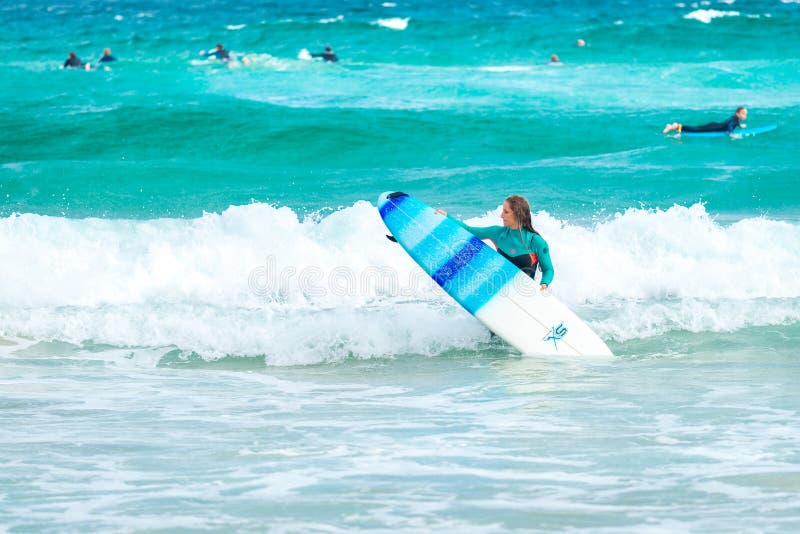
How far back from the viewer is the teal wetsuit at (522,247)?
788 centimetres

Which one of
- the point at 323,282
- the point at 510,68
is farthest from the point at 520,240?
the point at 510,68

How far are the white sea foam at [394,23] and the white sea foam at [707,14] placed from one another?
34.6ft

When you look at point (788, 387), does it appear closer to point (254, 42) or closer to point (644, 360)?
point (644, 360)

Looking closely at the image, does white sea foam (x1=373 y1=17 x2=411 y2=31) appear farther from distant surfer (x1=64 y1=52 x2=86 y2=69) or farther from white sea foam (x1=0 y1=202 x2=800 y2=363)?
white sea foam (x1=0 y1=202 x2=800 y2=363)

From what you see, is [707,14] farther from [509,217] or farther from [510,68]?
[509,217]

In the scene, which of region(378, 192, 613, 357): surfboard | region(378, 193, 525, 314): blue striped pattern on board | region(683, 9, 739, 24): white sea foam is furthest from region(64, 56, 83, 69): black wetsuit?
region(378, 192, 613, 357): surfboard

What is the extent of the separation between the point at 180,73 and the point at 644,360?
23.9 meters

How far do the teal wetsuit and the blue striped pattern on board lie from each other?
75 mm

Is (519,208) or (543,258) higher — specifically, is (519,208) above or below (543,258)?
above

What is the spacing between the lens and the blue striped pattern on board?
8164mm

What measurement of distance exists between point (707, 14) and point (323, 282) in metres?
31.1

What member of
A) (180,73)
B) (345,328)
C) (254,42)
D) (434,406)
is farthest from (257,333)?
(254,42)

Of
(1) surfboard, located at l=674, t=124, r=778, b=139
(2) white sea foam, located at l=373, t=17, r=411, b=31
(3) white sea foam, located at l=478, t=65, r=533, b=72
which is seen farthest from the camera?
(2) white sea foam, located at l=373, t=17, r=411, b=31

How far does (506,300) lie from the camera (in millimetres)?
8148
